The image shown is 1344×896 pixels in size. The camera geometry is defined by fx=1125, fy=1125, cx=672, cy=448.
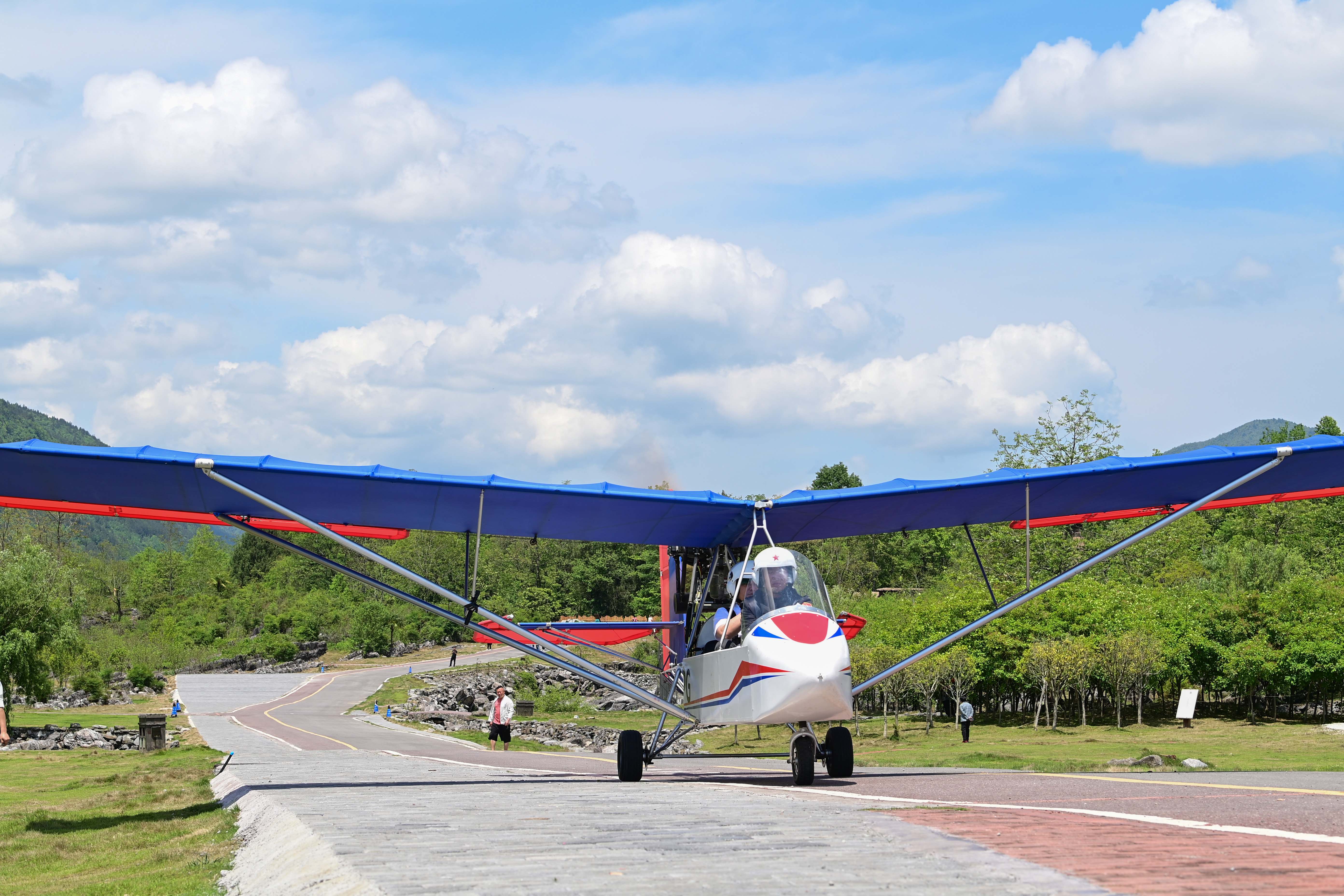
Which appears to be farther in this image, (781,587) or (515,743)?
(515,743)

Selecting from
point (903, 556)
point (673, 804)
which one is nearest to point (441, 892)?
point (673, 804)

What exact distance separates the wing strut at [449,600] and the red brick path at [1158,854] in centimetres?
795

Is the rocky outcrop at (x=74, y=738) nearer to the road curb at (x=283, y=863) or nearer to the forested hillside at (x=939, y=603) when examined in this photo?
the forested hillside at (x=939, y=603)

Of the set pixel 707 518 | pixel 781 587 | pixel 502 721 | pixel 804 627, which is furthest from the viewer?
pixel 502 721

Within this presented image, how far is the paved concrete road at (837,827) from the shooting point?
19.0 ft

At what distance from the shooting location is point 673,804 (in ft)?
33.5

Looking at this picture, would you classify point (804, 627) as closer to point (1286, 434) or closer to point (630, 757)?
point (630, 757)

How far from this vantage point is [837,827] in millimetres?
7895

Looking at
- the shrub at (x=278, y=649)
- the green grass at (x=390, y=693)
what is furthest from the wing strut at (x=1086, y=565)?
the shrub at (x=278, y=649)

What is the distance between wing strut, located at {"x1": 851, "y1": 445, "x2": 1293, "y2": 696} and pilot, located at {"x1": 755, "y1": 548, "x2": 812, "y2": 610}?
7.50 feet

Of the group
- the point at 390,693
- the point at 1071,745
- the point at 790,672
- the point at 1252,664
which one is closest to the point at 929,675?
the point at 1071,745

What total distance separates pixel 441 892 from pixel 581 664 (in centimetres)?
1079

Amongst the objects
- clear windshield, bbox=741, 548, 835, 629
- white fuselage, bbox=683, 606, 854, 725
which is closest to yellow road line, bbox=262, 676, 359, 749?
white fuselage, bbox=683, 606, 854, 725

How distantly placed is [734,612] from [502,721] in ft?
47.2
